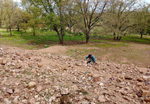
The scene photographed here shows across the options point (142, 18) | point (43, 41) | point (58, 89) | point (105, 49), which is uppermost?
point (142, 18)

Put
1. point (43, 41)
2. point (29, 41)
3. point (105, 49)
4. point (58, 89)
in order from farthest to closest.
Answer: point (43, 41) → point (29, 41) → point (105, 49) → point (58, 89)

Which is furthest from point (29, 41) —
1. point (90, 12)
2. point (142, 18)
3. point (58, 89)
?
point (142, 18)

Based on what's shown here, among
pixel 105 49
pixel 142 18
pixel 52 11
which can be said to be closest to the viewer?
pixel 105 49

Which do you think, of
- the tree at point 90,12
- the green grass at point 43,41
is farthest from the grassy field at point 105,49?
the tree at point 90,12

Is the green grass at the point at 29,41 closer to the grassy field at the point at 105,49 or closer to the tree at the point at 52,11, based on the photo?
the grassy field at the point at 105,49

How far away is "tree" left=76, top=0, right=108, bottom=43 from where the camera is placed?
59.2 feet

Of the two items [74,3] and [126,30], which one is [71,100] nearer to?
[74,3]

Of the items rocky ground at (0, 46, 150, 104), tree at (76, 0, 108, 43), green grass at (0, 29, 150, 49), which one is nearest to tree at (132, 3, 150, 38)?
green grass at (0, 29, 150, 49)

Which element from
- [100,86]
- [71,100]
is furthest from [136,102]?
[71,100]

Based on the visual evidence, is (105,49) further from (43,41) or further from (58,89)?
(43,41)

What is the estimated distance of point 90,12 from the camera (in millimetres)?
18844

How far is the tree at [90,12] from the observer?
59.2 feet

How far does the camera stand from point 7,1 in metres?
26.3

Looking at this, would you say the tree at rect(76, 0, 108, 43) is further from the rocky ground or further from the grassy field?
the rocky ground
